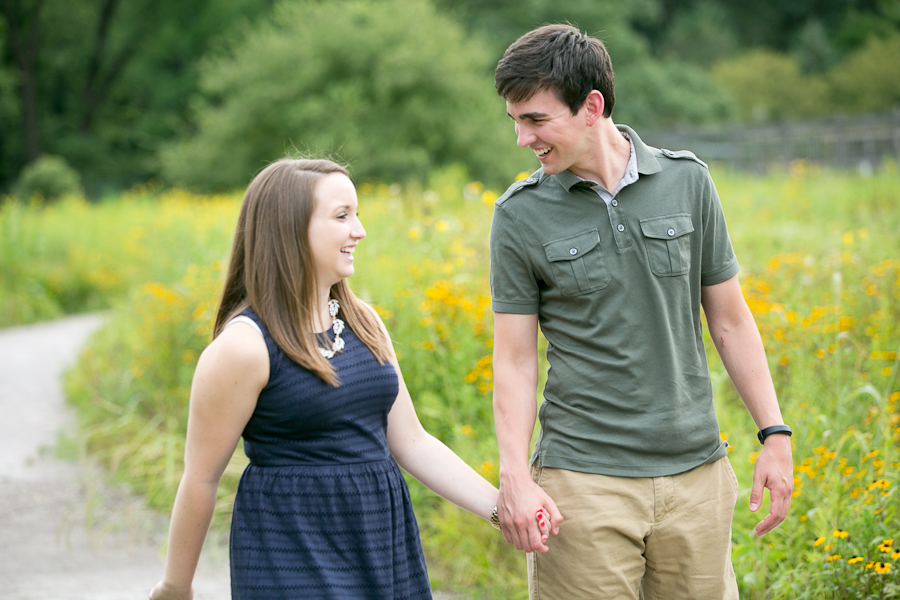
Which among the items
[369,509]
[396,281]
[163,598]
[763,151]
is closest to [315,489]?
A: [369,509]

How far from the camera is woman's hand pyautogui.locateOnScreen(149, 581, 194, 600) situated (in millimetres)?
1872

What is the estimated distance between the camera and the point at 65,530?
4.61 m

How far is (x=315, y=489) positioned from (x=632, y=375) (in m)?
0.78

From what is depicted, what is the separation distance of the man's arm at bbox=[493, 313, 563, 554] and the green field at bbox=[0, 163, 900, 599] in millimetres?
1168

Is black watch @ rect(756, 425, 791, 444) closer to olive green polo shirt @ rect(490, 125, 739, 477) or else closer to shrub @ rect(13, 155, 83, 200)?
olive green polo shirt @ rect(490, 125, 739, 477)

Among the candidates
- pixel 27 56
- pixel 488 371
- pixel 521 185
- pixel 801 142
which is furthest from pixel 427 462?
pixel 27 56

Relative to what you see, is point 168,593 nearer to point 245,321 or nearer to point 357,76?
point 245,321

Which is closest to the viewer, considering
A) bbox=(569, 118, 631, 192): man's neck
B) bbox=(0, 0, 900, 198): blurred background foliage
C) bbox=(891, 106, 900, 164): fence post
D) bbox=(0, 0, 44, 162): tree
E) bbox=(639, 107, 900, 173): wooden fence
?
bbox=(569, 118, 631, 192): man's neck

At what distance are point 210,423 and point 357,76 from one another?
13.3 meters

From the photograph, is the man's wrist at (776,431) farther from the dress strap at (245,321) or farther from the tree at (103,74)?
the tree at (103,74)

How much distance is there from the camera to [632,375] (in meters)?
1.96

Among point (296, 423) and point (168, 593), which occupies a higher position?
point (296, 423)

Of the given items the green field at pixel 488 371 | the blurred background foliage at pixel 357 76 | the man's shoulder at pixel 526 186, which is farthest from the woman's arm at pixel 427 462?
the blurred background foliage at pixel 357 76

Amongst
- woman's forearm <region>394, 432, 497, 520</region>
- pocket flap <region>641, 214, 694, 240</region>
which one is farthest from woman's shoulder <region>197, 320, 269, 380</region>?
pocket flap <region>641, 214, 694, 240</region>
